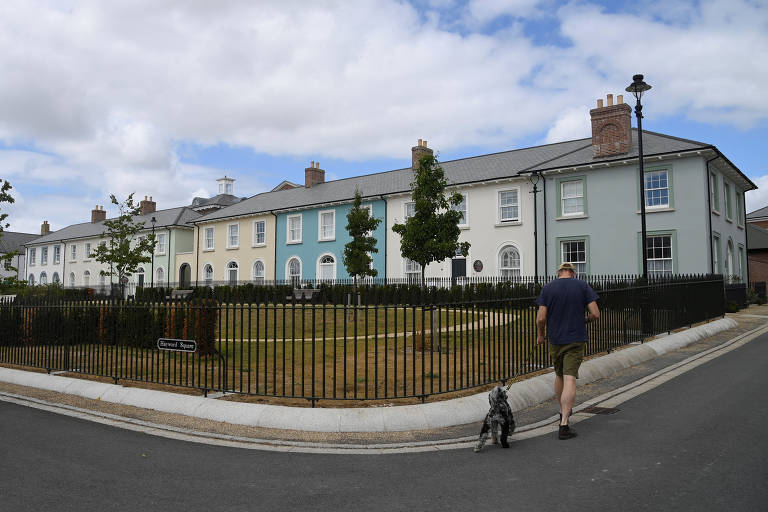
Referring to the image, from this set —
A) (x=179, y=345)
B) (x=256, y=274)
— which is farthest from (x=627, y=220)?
(x=256, y=274)

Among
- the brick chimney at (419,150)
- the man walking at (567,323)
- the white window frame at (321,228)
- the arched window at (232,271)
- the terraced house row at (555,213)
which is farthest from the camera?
the arched window at (232,271)

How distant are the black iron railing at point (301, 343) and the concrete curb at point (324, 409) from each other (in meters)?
0.35

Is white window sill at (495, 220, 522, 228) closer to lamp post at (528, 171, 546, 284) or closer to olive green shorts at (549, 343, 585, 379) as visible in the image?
lamp post at (528, 171, 546, 284)

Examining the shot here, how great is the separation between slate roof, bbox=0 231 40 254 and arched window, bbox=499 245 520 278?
212 ft

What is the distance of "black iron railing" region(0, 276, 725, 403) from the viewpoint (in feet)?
25.6

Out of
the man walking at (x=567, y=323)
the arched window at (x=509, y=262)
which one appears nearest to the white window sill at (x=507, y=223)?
the arched window at (x=509, y=262)

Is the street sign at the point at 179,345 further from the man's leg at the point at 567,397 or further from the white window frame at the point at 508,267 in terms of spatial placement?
the white window frame at the point at 508,267

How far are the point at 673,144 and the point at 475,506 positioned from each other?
922 inches

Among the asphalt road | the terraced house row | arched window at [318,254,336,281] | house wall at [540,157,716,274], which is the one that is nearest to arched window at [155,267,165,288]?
the terraced house row

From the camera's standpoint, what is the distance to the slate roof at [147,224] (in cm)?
4616

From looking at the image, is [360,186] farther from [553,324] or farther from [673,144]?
[553,324]

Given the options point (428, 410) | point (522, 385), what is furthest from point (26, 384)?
point (522, 385)

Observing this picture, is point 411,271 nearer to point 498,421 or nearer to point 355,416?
point 355,416

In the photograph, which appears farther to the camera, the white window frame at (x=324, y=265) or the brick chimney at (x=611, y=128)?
the white window frame at (x=324, y=265)
